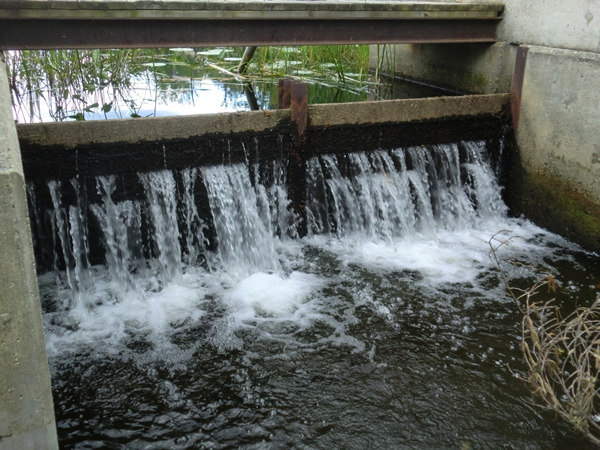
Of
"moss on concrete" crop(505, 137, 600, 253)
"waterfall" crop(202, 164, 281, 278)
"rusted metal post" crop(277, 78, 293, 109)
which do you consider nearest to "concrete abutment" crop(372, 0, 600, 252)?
"moss on concrete" crop(505, 137, 600, 253)

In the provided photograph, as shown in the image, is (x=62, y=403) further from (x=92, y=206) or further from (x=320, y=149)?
(x=320, y=149)

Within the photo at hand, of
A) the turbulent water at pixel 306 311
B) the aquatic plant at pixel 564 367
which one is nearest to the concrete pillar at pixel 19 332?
the turbulent water at pixel 306 311

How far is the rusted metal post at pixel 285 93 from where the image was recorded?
5.88m

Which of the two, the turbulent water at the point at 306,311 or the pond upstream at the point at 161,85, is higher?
the pond upstream at the point at 161,85

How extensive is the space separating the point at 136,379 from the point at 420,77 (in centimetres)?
652

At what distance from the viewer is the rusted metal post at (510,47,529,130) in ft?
21.7

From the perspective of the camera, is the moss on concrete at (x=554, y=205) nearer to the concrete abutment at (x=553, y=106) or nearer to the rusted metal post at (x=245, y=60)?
the concrete abutment at (x=553, y=106)

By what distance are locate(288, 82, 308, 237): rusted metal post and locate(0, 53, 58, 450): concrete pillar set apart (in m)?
3.56

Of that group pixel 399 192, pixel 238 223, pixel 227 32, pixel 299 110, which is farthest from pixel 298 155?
pixel 227 32

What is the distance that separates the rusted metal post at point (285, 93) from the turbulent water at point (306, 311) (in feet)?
2.16

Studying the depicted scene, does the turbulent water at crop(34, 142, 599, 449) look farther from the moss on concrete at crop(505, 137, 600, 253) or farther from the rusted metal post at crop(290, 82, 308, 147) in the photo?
the rusted metal post at crop(290, 82, 308, 147)

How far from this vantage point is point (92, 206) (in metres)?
5.30

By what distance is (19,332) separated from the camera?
7.95 ft

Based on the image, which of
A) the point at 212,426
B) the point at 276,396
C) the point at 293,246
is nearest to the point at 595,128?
the point at 293,246
